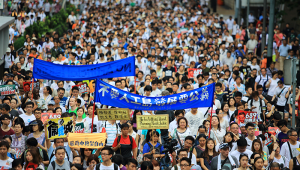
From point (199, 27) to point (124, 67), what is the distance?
15127 millimetres

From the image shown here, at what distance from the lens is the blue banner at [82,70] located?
11.4 meters

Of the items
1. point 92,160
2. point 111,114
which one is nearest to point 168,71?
point 111,114

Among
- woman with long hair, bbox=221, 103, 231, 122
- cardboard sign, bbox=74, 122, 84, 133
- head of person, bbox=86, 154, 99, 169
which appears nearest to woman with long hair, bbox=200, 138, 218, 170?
head of person, bbox=86, 154, 99, 169

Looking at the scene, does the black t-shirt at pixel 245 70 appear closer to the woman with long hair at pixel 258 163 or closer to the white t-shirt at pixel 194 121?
→ the white t-shirt at pixel 194 121

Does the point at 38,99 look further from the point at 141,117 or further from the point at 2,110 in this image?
the point at 141,117

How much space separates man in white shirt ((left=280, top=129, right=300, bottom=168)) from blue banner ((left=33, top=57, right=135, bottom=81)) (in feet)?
14.1

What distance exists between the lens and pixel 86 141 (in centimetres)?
870

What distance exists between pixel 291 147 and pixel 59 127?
475 cm

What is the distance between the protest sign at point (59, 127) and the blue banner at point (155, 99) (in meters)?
0.91

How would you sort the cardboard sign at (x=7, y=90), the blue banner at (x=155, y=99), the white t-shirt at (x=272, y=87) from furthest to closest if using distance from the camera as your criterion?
1. the white t-shirt at (x=272, y=87)
2. the cardboard sign at (x=7, y=90)
3. the blue banner at (x=155, y=99)

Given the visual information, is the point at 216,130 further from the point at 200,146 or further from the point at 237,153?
the point at 237,153

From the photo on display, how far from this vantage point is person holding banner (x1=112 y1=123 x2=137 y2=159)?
29.2 feet

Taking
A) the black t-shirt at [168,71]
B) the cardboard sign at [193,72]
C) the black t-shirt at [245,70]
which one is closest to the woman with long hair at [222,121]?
the cardboard sign at [193,72]

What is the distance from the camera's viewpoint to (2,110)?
10.4 meters
